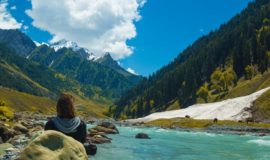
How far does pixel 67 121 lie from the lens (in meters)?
11.9

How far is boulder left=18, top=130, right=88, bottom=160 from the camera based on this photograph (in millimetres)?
10680

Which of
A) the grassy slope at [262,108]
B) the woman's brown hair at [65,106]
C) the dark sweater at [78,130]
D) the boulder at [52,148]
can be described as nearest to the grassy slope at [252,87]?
the grassy slope at [262,108]

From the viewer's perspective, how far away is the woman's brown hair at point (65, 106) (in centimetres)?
1162

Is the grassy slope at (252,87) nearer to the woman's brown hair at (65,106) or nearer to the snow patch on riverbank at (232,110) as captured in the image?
the snow patch on riverbank at (232,110)

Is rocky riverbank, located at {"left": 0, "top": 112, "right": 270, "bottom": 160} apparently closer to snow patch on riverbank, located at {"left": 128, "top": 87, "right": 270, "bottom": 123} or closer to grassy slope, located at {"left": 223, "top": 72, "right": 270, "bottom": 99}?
snow patch on riverbank, located at {"left": 128, "top": 87, "right": 270, "bottom": 123}

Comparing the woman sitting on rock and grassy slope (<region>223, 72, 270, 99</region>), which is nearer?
the woman sitting on rock

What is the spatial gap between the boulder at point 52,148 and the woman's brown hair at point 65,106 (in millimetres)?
809

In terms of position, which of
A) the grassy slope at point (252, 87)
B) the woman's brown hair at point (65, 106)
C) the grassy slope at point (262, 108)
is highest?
the grassy slope at point (252, 87)

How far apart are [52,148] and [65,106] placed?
1.34 metres

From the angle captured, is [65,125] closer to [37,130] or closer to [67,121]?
[67,121]

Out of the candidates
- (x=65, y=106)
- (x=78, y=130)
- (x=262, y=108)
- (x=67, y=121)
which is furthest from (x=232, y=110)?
(x=65, y=106)

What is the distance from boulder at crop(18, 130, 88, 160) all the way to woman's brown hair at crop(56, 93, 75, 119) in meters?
0.81

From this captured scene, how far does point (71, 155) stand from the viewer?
1125 cm

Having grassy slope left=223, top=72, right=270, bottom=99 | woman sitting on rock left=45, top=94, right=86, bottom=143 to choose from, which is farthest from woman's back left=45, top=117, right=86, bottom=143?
grassy slope left=223, top=72, right=270, bottom=99
